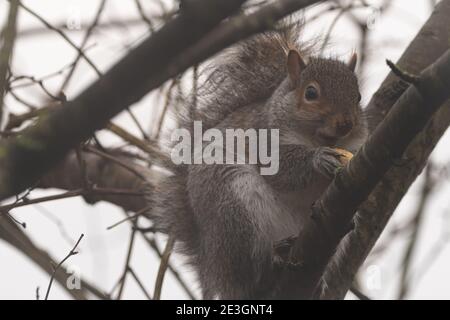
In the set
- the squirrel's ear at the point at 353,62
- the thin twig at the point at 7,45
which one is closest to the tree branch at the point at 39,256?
the thin twig at the point at 7,45

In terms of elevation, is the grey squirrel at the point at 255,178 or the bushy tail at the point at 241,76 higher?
the bushy tail at the point at 241,76

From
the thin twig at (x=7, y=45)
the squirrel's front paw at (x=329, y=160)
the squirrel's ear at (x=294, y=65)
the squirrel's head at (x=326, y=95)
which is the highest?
the squirrel's ear at (x=294, y=65)

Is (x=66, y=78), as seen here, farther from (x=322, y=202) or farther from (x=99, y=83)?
(x=99, y=83)

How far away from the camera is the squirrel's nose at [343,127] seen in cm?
332

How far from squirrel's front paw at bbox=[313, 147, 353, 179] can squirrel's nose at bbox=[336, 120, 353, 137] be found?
3.0 inches

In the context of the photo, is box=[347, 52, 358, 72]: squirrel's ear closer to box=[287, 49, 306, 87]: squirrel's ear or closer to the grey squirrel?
the grey squirrel

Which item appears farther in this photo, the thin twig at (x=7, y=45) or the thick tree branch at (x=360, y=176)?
the thick tree branch at (x=360, y=176)

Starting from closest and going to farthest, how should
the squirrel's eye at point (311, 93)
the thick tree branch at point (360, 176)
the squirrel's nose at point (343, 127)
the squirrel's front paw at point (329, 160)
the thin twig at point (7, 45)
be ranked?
the thin twig at point (7, 45) < the thick tree branch at point (360, 176) < the squirrel's front paw at point (329, 160) < the squirrel's nose at point (343, 127) < the squirrel's eye at point (311, 93)

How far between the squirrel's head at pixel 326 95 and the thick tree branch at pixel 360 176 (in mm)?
725

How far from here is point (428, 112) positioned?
224 centimetres

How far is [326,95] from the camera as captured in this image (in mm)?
3527

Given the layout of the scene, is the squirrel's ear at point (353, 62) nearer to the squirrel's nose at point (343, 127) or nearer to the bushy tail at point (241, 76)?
the bushy tail at point (241, 76)
